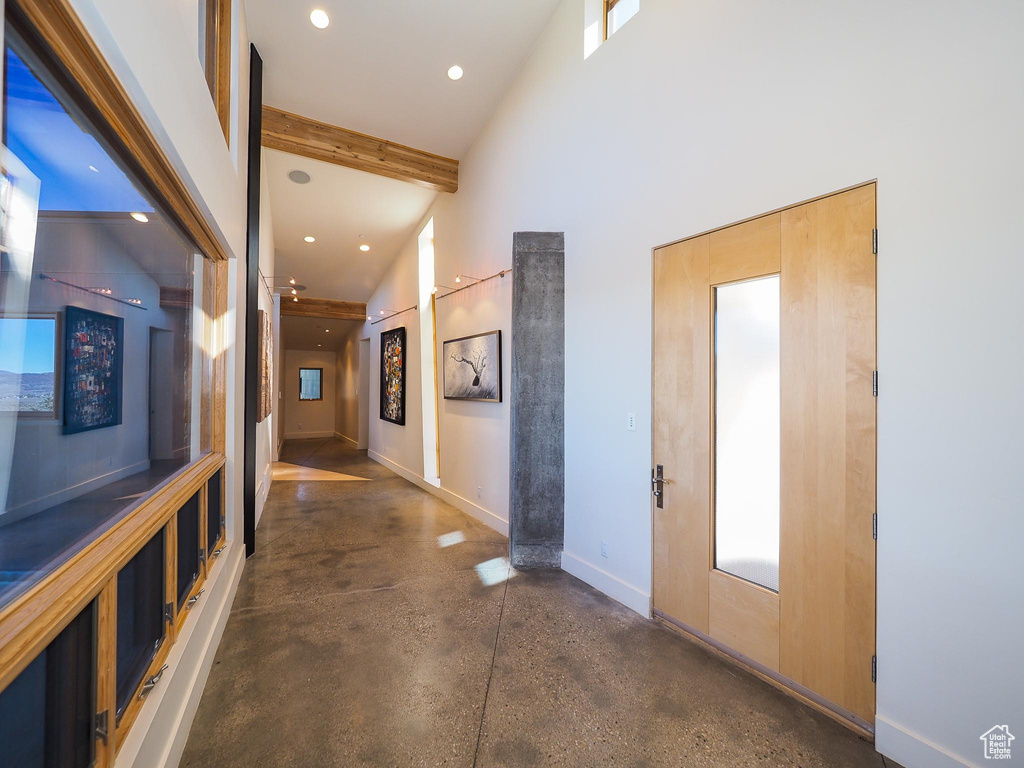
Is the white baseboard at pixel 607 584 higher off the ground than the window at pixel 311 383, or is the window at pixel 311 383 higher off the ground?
the window at pixel 311 383

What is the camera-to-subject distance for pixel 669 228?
2.71 metres

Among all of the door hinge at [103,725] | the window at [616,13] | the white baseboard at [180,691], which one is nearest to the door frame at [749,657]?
the window at [616,13]

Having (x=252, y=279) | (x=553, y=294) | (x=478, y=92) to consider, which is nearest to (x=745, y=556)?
(x=553, y=294)

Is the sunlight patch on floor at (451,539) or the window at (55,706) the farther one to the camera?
the sunlight patch on floor at (451,539)

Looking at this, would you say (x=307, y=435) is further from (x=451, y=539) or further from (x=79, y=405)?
(x=79, y=405)

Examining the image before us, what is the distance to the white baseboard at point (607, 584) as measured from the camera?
286 cm

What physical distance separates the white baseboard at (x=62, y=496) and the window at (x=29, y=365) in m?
0.19

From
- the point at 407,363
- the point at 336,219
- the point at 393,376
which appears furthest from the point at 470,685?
the point at 336,219

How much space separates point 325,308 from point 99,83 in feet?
27.5

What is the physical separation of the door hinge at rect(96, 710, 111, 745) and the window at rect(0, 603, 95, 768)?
0.11 ft

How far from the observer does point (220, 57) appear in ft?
8.82

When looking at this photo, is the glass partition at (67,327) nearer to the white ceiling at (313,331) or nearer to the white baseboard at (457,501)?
the white baseboard at (457,501)

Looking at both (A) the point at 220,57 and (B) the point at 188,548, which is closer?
(B) the point at 188,548

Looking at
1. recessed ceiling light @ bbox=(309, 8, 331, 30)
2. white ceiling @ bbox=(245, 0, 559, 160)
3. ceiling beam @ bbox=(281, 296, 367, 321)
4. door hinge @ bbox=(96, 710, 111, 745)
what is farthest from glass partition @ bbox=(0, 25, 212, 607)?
ceiling beam @ bbox=(281, 296, 367, 321)
